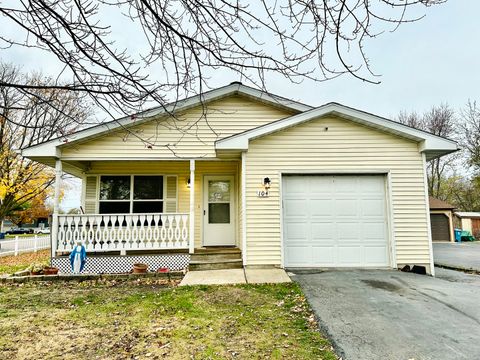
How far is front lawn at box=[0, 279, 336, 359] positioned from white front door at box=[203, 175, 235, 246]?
3.33 meters

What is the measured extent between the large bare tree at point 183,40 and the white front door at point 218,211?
660 centimetres

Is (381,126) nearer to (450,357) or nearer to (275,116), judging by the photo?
(275,116)

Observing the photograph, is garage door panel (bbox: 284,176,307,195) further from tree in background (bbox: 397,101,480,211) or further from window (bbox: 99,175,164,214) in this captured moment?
tree in background (bbox: 397,101,480,211)

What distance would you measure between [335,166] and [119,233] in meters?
5.86

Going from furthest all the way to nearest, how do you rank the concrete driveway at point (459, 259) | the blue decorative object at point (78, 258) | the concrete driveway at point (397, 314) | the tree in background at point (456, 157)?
the tree in background at point (456, 157) < the concrete driveway at point (459, 259) < the blue decorative object at point (78, 258) < the concrete driveway at point (397, 314)

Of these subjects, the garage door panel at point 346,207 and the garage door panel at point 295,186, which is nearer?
the garage door panel at point 346,207

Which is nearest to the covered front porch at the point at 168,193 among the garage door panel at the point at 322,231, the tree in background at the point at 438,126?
the garage door panel at the point at 322,231

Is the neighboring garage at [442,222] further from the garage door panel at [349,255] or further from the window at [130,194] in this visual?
the window at [130,194]

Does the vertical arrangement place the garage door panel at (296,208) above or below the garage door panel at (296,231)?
above

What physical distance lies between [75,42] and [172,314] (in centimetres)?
370

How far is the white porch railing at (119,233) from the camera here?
310 inches

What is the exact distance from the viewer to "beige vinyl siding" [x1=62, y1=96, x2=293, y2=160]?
8164mm

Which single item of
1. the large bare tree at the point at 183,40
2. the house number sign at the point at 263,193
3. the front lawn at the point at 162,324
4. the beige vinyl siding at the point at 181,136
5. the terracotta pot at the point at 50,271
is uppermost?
the beige vinyl siding at the point at 181,136

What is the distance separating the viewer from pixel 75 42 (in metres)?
2.65
